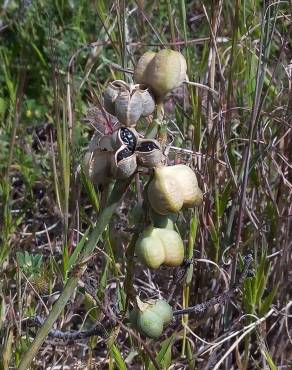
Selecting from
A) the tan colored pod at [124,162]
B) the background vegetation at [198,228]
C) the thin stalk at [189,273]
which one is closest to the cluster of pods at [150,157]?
the tan colored pod at [124,162]

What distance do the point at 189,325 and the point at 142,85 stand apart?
101 centimetres

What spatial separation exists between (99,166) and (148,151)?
78 millimetres

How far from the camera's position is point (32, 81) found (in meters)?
2.84

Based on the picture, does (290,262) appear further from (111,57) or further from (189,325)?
(111,57)

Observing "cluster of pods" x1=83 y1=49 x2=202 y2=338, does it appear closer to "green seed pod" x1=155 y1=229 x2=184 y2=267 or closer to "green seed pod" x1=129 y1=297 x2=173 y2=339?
"green seed pod" x1=155 y1=229 x2=184 y2=267

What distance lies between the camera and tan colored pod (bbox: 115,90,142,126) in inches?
37.5

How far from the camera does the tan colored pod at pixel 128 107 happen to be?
0.95 metres

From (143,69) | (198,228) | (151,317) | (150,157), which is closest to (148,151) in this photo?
(150,157)

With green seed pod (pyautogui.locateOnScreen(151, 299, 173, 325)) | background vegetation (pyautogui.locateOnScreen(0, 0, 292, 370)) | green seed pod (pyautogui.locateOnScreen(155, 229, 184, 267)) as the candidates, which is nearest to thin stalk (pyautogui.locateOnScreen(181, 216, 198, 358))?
background vegetation (pyautogui.locateOnScreen(0, 0, 292, 370))

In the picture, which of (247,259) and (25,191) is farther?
(25,191)

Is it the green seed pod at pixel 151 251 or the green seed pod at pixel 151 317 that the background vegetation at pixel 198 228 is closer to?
the green seed pod at pixel 151 317

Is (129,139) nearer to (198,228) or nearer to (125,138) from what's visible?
(125,138)

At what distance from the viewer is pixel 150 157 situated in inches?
38.0

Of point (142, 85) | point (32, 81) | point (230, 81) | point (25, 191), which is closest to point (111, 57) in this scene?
point (32, 81)
